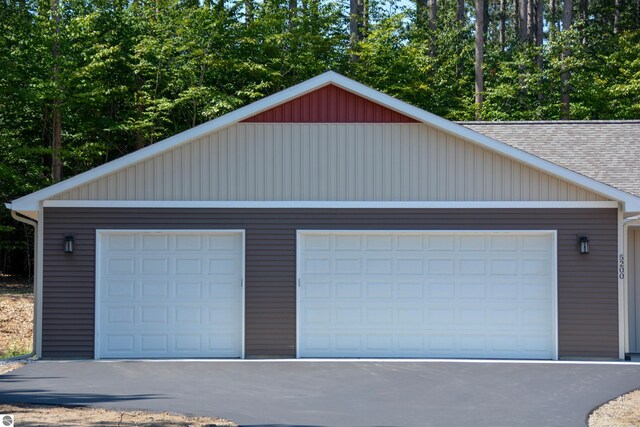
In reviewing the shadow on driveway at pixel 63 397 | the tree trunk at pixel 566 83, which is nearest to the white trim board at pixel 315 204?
the shadow on driveway at pixel 63 397

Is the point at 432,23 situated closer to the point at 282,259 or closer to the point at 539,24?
the point at 539,24

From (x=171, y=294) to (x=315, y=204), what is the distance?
2.69 meters

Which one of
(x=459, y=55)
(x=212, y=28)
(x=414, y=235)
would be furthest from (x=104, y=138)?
(x=414, y=235)

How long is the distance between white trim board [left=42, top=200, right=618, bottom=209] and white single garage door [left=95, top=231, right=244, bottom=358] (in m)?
0.45

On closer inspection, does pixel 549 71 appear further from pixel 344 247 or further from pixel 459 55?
pixel 344 247

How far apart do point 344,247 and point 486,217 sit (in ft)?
7.54

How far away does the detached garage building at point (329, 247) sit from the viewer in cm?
1595

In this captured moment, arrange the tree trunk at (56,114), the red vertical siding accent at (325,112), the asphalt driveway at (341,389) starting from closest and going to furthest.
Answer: the asphalt driveway at (341,389) < the red vertical siding accent at (325,112) < the tree trunk at (56,114)

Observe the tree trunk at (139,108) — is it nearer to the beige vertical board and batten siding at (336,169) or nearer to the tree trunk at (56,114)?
the tree trunk at (56,114)

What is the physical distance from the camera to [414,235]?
16203 mm

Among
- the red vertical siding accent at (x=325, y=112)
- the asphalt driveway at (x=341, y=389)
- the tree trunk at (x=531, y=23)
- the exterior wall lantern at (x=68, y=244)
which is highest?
the tree trunk at (x=531, y=23)

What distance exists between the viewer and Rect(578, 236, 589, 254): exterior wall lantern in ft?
52.1

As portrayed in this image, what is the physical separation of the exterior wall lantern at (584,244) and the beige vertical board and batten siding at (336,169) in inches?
32.8

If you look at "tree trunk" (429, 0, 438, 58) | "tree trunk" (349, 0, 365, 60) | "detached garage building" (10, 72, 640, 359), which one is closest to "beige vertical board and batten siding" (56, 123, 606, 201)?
"detached garage building" (10, 72, 640, 359)
